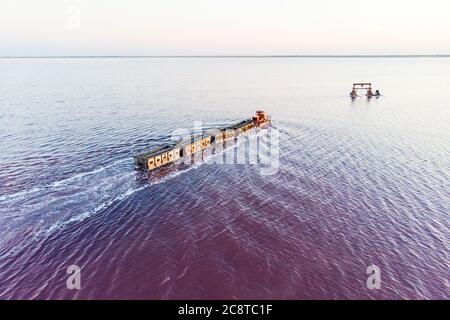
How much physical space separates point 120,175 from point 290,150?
36670mm

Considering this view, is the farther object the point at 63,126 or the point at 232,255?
the point at 63,126

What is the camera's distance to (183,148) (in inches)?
2435

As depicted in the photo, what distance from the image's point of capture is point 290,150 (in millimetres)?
67562

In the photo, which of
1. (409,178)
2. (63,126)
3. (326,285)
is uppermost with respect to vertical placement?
(63,126)

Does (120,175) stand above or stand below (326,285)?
above

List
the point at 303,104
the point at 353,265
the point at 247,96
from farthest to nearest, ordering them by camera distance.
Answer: the point at 247,96
the point at 303,104
the point at 353,265

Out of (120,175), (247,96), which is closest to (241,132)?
(120,175)

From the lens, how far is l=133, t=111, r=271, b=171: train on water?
2146 inches

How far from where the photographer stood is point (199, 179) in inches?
2036

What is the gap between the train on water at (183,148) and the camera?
179 feet
